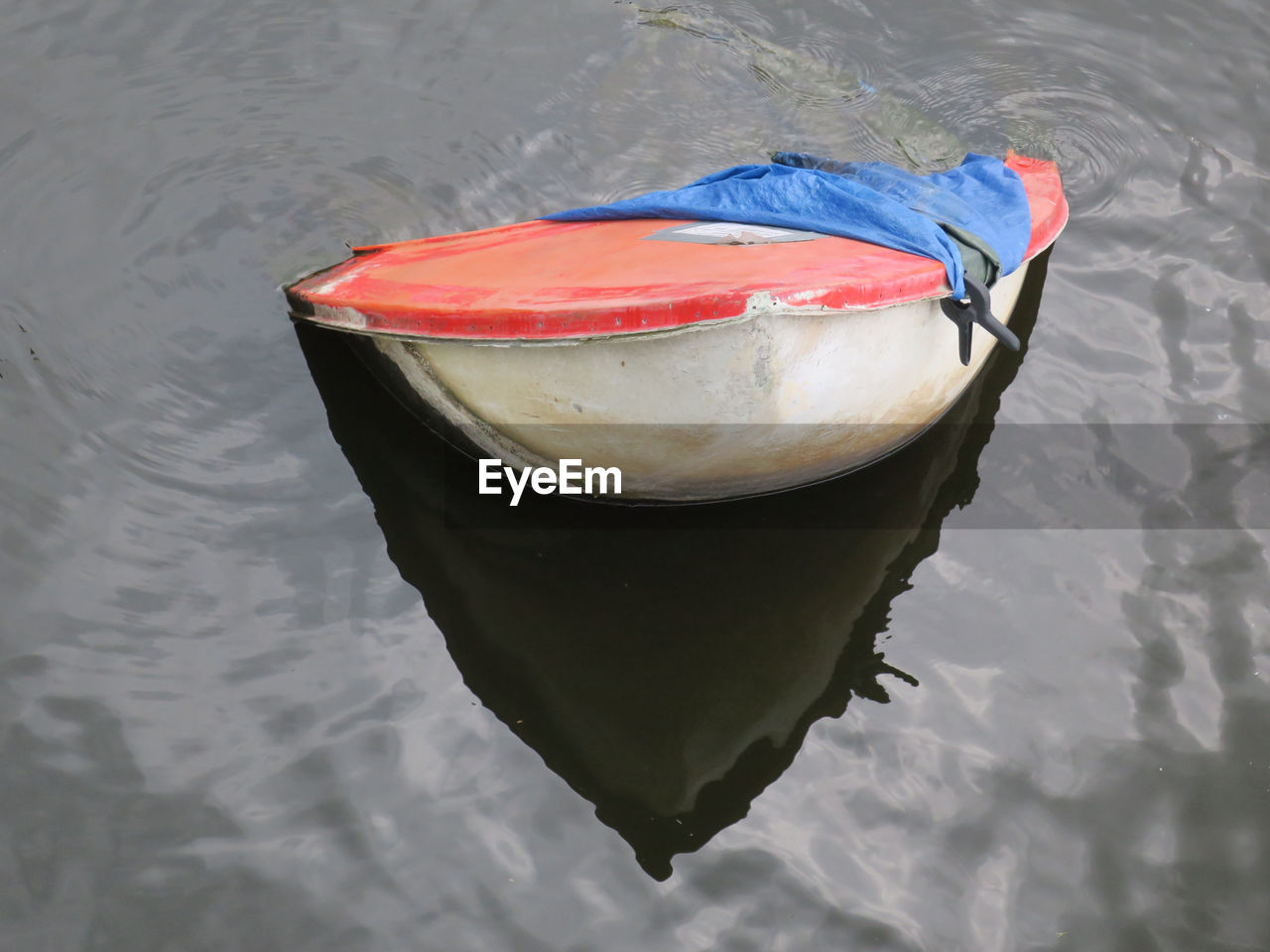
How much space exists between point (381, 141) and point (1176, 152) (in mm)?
3959

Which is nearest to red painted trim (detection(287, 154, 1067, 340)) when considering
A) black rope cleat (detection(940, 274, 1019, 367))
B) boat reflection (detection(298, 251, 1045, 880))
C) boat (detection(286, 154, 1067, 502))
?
boat (detection(286, 154, 1067, 502))

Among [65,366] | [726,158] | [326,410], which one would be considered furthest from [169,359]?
[726,158]

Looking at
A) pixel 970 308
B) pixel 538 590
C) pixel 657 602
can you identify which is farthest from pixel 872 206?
pixel 538 590

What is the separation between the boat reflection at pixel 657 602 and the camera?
3299mm

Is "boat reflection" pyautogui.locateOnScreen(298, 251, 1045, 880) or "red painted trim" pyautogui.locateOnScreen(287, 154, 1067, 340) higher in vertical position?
"red painted trim" pyautogui.locateOnScreen(287, 154, 1067, 340)

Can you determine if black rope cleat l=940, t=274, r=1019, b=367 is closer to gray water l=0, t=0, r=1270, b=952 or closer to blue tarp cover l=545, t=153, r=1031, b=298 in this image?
blue tarp cover l=545, t=153, r=1031, b=298

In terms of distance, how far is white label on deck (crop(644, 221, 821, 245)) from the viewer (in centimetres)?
351

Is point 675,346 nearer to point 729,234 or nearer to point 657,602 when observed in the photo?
point 729,234

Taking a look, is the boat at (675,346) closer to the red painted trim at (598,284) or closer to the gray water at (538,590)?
the red painted trim at (598,284)

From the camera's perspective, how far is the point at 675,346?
3154mm

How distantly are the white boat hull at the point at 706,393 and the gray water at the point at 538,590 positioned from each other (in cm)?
28

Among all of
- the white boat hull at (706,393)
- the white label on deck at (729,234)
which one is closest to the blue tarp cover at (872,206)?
the white label on deck at (729,234)

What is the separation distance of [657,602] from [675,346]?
97cm

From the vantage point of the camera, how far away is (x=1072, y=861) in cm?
310
